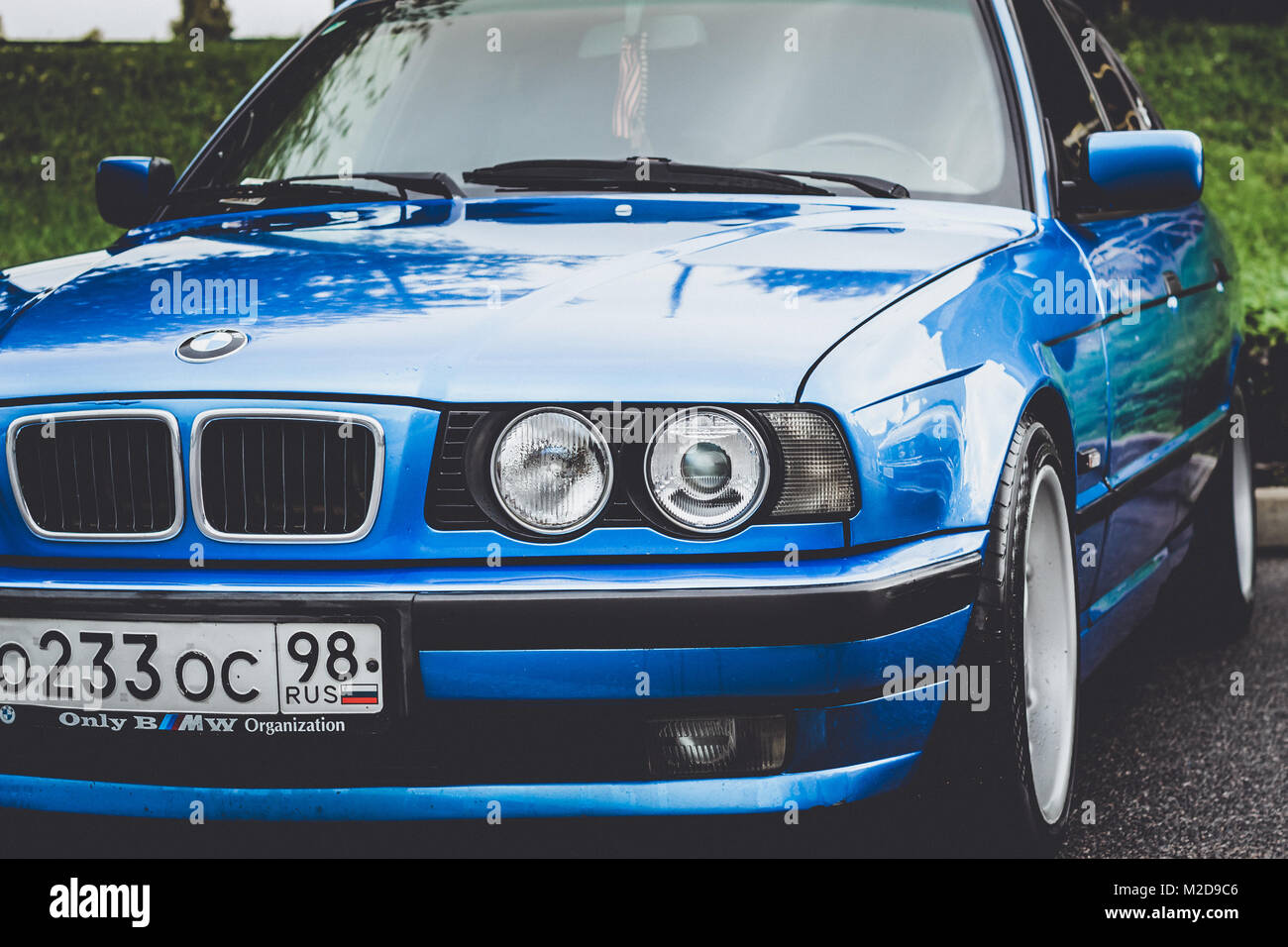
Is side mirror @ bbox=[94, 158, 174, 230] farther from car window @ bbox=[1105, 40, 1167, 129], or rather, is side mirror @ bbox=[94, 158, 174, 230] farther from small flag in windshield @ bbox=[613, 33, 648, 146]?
car window @ bbox=[1105, 40, 1167, 129]

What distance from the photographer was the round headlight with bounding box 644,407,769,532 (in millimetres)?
2154

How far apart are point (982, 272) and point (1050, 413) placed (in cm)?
27

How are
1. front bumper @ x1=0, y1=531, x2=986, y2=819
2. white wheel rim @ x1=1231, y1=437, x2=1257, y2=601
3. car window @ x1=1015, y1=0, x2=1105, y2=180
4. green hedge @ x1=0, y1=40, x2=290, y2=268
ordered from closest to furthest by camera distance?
front bumper @ x1=0, y1=531, x2=986, y2=819 → car window @ x1=1015, y1=0, x2=1105, y2=180 → white wheel rim @ x1=1231, y1=437, x2=1257, y2=601 → green hedge @ x1=0, y1=40, x2=290, y2=268

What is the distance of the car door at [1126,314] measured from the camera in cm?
329

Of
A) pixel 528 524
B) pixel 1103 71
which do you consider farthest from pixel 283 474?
pixel 1103 71

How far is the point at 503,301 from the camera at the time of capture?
7.67ft

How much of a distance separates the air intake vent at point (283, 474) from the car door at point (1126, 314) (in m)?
1.45

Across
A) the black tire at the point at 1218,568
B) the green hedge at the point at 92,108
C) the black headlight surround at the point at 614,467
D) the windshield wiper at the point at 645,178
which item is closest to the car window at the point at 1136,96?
the black tire at the point at 1218,568

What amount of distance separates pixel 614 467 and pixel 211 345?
1.92 feet

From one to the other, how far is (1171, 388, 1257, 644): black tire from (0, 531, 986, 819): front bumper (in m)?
2.66

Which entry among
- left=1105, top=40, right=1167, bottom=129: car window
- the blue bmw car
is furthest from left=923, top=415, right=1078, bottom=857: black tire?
left=1105, top=40, right=1167, bottom=129: car window

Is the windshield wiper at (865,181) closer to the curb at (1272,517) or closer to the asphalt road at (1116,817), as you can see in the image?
the asphalt road at (1116,817)
